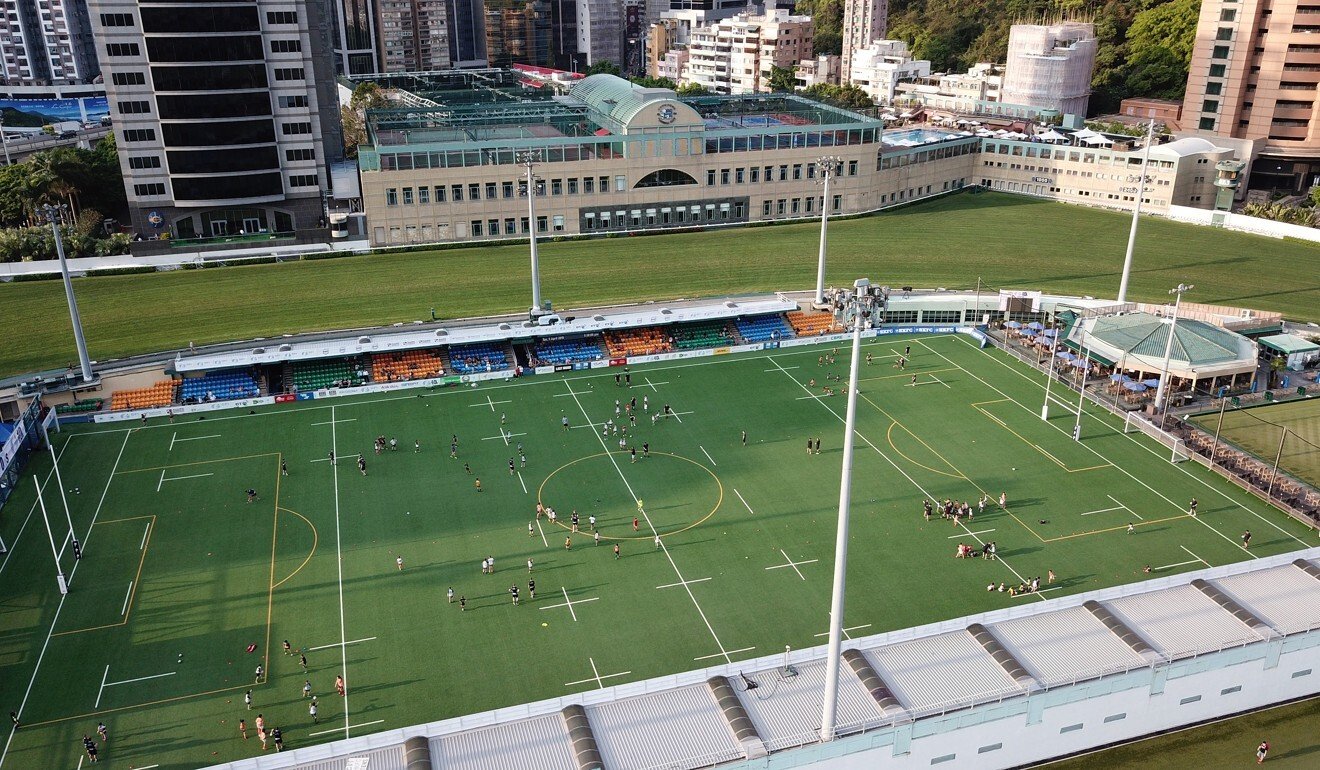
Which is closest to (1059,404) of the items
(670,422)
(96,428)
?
(670,422)

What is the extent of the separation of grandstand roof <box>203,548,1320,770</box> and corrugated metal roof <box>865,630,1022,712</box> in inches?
2.0

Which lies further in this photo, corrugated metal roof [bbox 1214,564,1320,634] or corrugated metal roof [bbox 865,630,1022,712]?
corrugated metal roof [bbox 1214,564,1320,634]

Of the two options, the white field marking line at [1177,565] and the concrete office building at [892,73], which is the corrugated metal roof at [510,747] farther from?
the concrete office building at [892,73]

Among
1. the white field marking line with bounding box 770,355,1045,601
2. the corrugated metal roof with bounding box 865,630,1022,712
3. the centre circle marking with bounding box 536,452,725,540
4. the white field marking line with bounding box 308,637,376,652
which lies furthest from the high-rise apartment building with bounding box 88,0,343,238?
the corrugated metal roof with bounding box 865,630,1022,712

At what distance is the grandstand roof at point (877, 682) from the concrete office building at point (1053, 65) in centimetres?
13826

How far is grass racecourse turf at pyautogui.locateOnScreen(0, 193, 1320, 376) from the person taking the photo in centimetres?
8531

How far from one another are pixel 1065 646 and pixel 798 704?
1189 centimetres

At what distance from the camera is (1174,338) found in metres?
72.9

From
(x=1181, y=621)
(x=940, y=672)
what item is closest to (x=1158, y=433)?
(x=1181, y=621)

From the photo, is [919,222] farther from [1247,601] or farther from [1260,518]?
[1247,601]

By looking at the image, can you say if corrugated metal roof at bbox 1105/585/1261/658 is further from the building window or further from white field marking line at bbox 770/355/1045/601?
the building window

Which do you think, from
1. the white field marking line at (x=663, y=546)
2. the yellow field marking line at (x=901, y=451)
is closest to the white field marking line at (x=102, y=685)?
the white field marking line at (x=663, y=546)

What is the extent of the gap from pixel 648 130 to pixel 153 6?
54.0m

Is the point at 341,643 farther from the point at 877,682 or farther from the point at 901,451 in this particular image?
the point at 901,451
